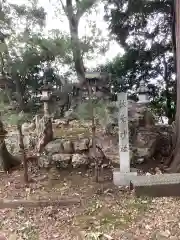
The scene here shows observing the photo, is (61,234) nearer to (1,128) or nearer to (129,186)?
(129,186)

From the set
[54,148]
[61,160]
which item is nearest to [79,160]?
[61,160]

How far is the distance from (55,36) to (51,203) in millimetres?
2403

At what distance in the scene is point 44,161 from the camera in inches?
219

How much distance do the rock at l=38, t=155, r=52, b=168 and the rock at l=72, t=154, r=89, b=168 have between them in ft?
1.45

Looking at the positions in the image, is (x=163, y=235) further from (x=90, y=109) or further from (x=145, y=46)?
(x=145, y=46)

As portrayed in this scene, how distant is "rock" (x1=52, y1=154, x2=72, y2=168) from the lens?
5.51 meters

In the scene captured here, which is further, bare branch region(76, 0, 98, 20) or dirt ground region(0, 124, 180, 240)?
bare branch region(76, 0, 98, 20)

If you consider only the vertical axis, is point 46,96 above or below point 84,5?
below

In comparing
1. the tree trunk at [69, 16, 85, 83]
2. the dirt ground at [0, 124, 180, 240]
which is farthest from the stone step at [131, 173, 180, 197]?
the tree trunk at [69, 16, 85, 83]

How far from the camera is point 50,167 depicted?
18.1 feet

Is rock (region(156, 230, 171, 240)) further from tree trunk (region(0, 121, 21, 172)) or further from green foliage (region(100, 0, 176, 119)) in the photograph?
green foliage (region(100, 0, 176, 119))

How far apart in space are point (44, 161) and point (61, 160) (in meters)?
0.32

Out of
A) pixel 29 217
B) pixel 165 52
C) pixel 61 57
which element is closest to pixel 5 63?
pixel 61 57

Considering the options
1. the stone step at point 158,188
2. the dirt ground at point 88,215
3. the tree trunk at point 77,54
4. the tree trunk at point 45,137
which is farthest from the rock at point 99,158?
the tree trunk at point 77,54
